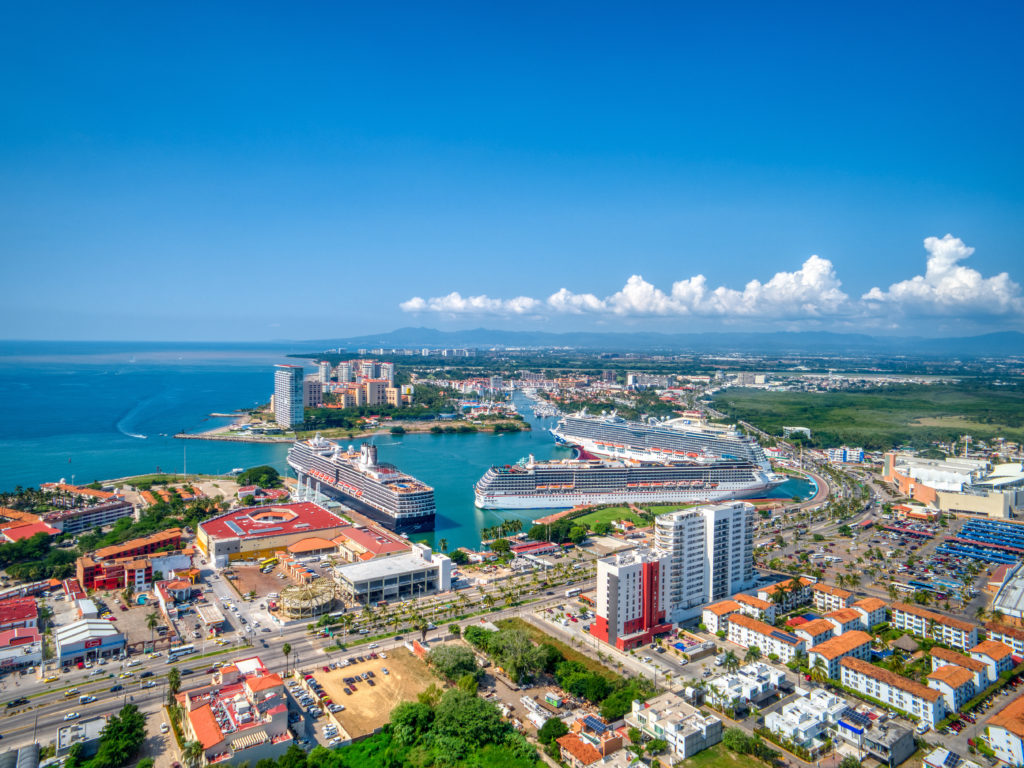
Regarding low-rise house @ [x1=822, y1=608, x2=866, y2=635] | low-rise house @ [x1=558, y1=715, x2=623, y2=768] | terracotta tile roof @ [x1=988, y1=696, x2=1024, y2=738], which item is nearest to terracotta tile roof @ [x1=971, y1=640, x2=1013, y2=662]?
terracotta tile roof @ [x1=988, y1=696, x2=1024, y2=738]

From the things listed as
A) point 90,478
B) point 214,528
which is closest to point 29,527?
point 214,528

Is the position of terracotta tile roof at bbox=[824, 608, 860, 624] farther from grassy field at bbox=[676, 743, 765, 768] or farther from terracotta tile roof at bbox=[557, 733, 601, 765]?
terracotta tile roof at bbox=[557, 733, 601, 765]

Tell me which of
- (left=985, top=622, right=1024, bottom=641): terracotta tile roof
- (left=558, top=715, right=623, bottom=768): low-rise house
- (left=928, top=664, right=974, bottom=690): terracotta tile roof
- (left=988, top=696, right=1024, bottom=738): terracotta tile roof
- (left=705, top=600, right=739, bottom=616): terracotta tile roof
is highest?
(left=988, top=696, right=1024, bottom=738): terracotta tile roof

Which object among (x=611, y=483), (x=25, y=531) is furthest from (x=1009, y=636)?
(x=25, y=531)

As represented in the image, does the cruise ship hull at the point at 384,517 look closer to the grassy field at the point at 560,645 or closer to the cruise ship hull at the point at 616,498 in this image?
the cruise ship hull at the point at 616,498

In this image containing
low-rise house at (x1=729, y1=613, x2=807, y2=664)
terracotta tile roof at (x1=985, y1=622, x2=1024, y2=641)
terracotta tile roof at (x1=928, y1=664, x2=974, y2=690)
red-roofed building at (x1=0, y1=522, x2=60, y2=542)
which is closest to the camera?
terracotta tile roof at (x1=928, y1=664, x2=974, y2=690)

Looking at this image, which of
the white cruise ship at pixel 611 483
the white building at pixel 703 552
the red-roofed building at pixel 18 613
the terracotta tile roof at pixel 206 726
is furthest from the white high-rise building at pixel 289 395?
the terracotta tile roof at pixel 206 726
